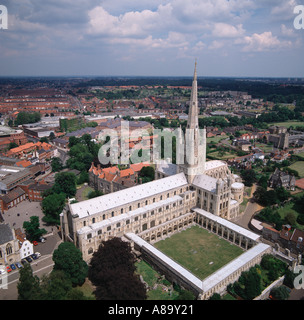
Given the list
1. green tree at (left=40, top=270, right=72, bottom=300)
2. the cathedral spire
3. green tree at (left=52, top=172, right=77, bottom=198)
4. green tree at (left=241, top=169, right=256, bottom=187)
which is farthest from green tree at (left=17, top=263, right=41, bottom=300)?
green tree at (left=241, top=169, right=256, bottom=187)

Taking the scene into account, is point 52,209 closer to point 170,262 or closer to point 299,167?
point 170,262

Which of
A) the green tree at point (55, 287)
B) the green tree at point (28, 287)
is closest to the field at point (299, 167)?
the green tree at point (55, 287)

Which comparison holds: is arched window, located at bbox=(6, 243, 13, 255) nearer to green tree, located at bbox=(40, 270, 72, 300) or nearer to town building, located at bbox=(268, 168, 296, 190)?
green tree, located at bbox=(40, 270, 72, 300)

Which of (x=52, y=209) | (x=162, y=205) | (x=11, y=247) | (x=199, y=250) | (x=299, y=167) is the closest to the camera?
(x=11, y=247)

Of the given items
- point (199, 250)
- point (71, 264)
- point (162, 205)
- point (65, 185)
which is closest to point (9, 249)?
point (71, 264)

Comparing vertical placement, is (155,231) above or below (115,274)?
below

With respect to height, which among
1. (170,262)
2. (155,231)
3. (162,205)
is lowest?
(170,262)
